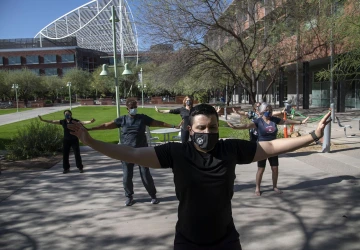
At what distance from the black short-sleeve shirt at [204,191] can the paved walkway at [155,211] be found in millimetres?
1959

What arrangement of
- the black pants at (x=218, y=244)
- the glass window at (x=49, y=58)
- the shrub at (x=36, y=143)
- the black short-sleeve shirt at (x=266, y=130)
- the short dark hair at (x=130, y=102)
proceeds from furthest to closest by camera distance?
the glass window at (x=49, y=58) < the shrub at (x=36, y=143) < the black short-sleeve shirt at (x=266, y=130) < the short dark hair at (x=130, y=102) < the black pants at (x=218, y=244)

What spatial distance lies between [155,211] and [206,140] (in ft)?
10.9

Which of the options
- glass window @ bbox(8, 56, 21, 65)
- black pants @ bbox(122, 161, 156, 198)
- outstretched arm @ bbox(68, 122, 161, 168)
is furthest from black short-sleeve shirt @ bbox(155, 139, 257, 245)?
glass window @ bbox(8, 56, 21, 65)

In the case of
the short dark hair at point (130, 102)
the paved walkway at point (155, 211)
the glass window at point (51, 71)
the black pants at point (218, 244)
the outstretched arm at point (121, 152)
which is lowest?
the paved walkway at point (155, 211)

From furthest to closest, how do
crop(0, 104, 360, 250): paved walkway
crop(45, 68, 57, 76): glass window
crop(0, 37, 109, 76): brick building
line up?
crop(45, 68, 57, 76): glass window → crop(0, 37, 109, 76): brick building → crop(0, 104, 360, 250): paved walkway

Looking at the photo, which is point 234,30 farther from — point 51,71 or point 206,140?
point 51,71

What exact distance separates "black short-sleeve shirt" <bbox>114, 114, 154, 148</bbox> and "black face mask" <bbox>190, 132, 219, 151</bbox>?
338cm

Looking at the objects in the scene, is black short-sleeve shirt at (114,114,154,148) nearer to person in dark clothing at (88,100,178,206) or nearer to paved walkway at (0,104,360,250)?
person in dark clothing at (88,100,178,206)

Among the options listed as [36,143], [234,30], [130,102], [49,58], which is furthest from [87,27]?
[130,102]

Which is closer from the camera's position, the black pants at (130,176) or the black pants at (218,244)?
the black pants at (218,244)

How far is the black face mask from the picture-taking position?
214cm

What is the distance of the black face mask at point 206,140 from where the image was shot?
214 cm

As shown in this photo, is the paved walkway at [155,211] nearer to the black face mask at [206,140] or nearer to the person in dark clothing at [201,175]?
the person in dark clothing at [201,175]

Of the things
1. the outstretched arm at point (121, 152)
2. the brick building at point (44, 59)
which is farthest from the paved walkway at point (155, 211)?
the brick building at point (44, 59)
